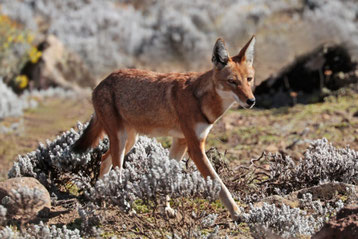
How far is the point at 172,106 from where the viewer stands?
17.8 ft

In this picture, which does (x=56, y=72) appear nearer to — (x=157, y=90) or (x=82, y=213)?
(x=157, y=90)

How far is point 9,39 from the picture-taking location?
13.5 meters

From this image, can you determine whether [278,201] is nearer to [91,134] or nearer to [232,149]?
[91,134]

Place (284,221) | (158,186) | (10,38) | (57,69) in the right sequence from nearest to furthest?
(158,186)
(284,221)
(10,38)
(57,69)

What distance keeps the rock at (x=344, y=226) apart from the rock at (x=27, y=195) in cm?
222

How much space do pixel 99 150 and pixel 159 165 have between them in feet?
6.40

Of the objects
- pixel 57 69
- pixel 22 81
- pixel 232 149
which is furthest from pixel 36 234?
pixel 57 69

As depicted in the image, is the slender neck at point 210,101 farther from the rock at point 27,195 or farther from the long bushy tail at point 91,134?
the rock at point 27,195

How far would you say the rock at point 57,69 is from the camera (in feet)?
49.3

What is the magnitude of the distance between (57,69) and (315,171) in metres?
11.1

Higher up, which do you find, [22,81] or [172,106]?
[22,81]

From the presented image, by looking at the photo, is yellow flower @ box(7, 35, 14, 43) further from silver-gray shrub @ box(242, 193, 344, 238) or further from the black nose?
silver-gray shrub @ box(242, 193, 344, 238)

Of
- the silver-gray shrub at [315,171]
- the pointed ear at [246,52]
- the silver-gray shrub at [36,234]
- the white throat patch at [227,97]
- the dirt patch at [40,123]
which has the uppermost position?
the dirt patch at [40,123]

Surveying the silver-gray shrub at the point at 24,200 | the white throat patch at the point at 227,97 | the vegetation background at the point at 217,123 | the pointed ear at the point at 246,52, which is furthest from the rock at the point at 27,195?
the pointed ear at the point at 246,52
